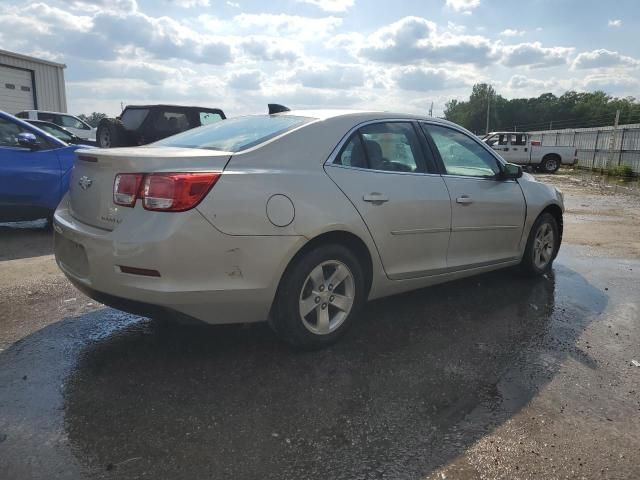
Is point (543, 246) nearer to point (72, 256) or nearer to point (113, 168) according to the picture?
point (113, 168)

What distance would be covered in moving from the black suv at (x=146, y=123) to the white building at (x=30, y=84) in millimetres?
12999

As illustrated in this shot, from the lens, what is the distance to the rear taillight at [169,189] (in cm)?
283

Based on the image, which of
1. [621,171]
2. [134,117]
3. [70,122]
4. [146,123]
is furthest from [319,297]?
[621,171]

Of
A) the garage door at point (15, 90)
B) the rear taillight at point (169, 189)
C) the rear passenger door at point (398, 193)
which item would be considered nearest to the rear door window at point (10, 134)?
the rear taillight at point (169, 189)

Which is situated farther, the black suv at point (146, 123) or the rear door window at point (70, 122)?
the rear door window at point (70, 122)

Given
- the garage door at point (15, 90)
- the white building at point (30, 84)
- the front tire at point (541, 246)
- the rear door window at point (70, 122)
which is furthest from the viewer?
the white building at point (30, 84)

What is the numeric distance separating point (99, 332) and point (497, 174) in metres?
3.54

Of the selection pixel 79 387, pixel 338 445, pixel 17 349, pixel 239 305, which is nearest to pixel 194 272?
pixel 239 305

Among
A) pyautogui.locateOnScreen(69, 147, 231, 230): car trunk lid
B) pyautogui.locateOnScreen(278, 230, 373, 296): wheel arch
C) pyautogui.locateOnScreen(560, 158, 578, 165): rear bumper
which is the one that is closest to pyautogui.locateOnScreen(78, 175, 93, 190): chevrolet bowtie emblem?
pyautogui.locateOnScreen(69, 147, 231, 230): car trunk lid

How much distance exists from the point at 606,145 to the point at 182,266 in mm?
27240

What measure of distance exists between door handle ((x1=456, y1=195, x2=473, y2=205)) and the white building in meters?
23.6

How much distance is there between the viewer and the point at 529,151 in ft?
82.1

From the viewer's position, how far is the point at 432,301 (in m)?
4.65

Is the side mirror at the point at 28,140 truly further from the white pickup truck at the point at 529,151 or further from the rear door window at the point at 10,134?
the white pickup truck at the point at 529,151
